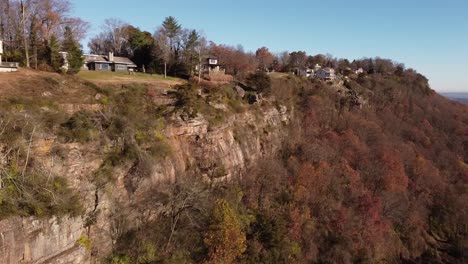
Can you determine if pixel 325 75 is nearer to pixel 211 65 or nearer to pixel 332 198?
pixel 211 65

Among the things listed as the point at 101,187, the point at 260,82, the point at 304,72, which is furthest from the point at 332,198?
the point at 304,72

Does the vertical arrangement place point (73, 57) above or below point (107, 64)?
above

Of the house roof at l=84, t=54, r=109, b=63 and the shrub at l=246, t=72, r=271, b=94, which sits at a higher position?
the house roof at l=84, t=54, r=109, b=63

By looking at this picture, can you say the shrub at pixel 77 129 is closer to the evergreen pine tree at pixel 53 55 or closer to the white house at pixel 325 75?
the evergreen pine tree at pixel 53 55

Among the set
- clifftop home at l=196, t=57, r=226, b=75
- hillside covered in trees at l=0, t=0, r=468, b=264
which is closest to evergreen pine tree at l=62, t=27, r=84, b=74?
hillside covered in trees at l=0, t=0, r=468, b=264

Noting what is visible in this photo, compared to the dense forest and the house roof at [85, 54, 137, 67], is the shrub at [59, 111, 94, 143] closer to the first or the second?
the dense forest

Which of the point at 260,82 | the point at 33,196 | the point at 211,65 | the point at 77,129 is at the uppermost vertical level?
the point at 211,65
